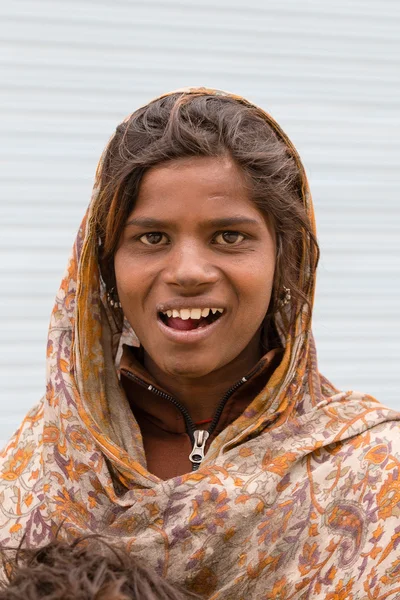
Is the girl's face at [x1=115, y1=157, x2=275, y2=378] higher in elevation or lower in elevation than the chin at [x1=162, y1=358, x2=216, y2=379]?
higher

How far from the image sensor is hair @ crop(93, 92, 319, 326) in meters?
2.35

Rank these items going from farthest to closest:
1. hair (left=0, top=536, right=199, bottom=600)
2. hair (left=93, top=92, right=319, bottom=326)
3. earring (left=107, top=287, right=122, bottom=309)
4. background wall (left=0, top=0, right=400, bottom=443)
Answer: background wall (left=0, top=0, right=400, bottom=443)
earring (left=107, top=287, right=122, bottom=309)
hair (left=93, top=92, right=319, bottom=326)
hair (left=0, top=536, right=199, bottom=600)

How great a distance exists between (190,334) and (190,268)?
0.46ft

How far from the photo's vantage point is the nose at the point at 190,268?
2240 mm

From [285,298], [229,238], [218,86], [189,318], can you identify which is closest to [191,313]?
[189,318]

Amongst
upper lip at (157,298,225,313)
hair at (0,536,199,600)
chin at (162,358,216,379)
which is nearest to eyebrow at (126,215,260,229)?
upper lip at (157,298,225,313)

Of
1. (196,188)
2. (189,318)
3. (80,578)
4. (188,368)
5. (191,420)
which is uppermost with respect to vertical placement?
(196,188)

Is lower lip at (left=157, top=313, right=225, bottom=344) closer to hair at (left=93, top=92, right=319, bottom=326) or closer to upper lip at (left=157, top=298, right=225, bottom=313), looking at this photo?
upper lip at (left=157, top=298, right=225, bottom=313)

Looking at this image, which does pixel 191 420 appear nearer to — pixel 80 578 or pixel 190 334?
pixel 190 334

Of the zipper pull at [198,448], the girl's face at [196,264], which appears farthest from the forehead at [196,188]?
the zipper pull at [198,448]

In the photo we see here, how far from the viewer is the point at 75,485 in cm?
240

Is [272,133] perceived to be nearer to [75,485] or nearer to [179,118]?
[179,118]

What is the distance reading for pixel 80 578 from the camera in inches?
66.9

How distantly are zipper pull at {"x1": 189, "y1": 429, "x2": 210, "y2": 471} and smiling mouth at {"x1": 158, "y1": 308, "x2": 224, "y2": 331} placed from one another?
0.82 ft
